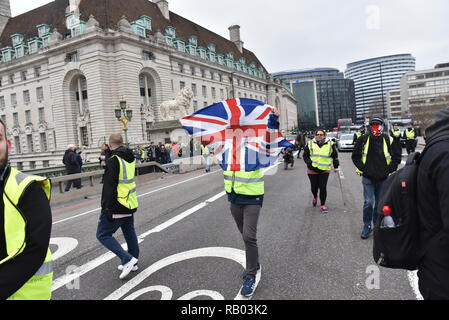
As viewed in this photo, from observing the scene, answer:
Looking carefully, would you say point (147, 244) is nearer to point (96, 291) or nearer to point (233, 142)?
point (96, 291)

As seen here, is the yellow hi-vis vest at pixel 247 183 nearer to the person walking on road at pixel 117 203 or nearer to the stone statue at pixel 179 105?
the person walking on road at pixel 117 203

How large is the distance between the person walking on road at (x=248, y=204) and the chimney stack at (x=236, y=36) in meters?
78.9

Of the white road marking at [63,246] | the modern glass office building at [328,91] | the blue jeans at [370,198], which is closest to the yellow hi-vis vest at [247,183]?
the blue jeans at [370,198]

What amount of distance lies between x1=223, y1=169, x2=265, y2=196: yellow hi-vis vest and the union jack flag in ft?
0.24

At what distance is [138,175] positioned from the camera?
15594mm

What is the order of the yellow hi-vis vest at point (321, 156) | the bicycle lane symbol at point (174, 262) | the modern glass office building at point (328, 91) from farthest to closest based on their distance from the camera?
the modern glass office building at point (328, 91) < the yellow hi-vis vest at point (321, 156) < the bicycle lane symbol at point (174, 262)

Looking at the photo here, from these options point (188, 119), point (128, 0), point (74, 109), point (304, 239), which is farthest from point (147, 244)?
point (128, 0)

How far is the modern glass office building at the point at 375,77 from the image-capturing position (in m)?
147

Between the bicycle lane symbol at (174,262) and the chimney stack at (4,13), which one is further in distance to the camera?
the chimney stack at (4,13)

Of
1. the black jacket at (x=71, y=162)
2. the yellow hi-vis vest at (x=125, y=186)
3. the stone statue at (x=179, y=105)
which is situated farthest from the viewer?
the stone statue at (x=179, y=105)

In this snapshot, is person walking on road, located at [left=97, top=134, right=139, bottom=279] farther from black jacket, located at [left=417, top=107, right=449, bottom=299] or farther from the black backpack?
black jacket, located at [left=417, top=107, right=449, bottom=299]

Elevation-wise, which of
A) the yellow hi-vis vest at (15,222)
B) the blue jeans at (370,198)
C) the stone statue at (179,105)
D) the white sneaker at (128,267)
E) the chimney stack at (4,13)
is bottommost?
the white sneaker at (128,267)

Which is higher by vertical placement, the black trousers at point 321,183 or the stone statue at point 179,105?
the stone statue at point 179,105
